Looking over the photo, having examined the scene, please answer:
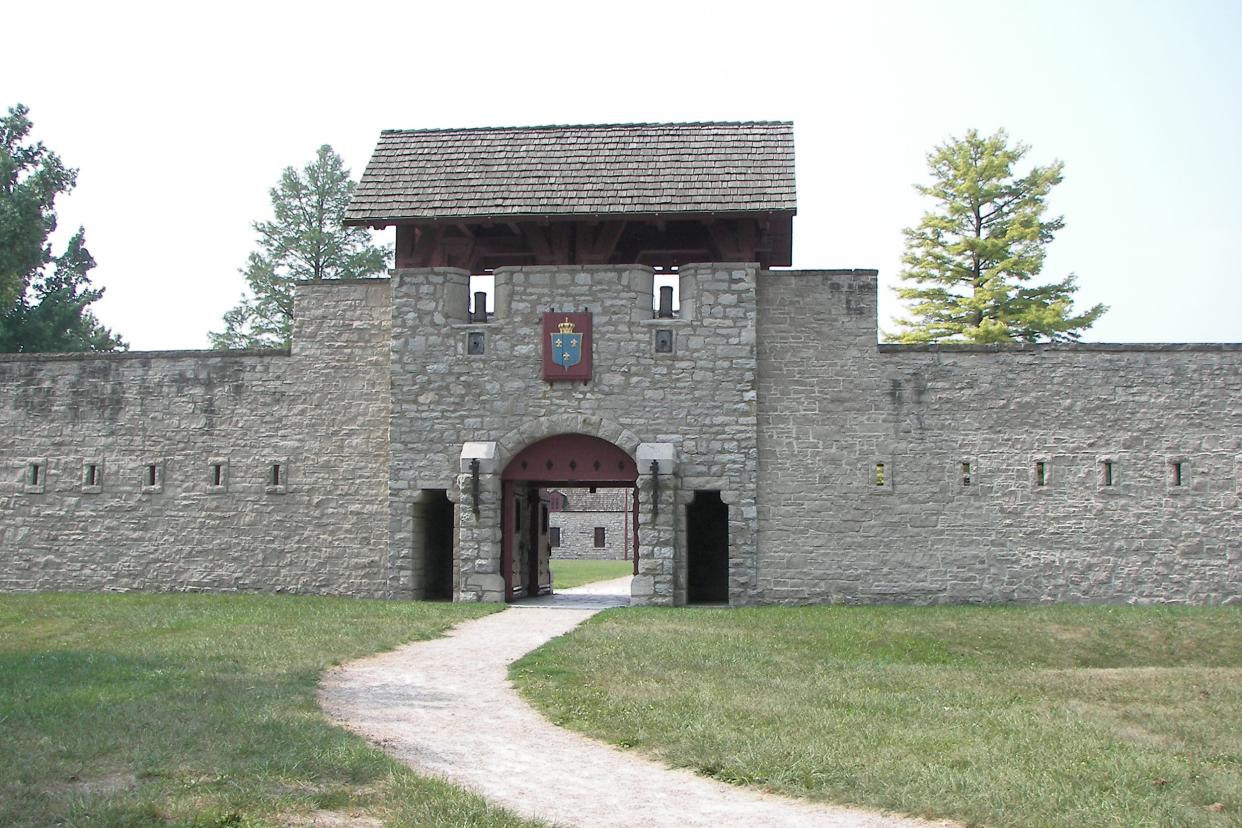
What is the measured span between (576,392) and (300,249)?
23.7m

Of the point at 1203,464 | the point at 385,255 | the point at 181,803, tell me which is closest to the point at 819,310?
the point at 1203,464

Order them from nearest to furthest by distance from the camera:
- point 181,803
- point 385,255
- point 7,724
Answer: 1. point 181,803
2. point 7,724
3. point 385,255

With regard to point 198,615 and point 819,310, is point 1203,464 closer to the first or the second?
point 819,310

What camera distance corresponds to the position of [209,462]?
20.4 metres

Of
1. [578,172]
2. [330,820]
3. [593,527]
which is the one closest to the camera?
[330,820]

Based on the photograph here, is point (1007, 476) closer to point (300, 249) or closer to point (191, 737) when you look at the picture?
point (191, 737)

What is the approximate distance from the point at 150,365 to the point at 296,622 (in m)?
7.58

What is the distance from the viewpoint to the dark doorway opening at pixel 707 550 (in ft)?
70.5

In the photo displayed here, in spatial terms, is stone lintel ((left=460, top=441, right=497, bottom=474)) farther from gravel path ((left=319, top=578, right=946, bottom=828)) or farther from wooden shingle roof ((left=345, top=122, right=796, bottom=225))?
gravel path ((left=319, top=578, right=946, bottom=828))

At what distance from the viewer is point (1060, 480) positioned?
19.0 meters

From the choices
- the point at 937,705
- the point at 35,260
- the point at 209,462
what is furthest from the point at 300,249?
the point at 937,705

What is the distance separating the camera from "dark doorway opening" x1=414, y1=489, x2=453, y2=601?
19578 mm

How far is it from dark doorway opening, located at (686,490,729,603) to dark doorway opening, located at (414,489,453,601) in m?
4.20

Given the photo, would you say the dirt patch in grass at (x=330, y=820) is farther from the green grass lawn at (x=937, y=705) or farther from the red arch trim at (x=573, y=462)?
the red arch trim at (x=573, y=462)
